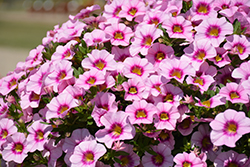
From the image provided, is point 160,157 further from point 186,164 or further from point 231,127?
point 231,127

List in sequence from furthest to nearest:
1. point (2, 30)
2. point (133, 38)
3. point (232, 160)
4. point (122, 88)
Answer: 1. point (2, 30)
2. point (133, 38)
3. point (122, 88)
4. point (232, 160)

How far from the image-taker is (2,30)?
44.8ft

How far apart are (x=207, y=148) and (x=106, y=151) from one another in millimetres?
440

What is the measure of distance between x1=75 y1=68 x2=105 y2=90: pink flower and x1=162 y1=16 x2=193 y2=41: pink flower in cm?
40

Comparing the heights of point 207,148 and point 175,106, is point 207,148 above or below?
→ below

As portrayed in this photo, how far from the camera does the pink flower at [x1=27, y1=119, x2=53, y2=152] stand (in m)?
1.51

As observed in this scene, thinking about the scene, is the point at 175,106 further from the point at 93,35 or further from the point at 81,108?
the point at 93,35

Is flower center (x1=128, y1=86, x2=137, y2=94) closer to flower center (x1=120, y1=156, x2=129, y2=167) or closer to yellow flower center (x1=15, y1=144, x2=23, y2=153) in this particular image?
flower center (x1=120, y1=156, x2=129, y2=167)

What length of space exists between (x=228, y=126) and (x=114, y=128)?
1.50 ft

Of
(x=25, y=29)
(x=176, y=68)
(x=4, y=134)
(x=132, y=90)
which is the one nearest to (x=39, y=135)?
(x=4, y=134)

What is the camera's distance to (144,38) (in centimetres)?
159

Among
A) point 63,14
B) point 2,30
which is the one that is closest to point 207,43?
point 2,30

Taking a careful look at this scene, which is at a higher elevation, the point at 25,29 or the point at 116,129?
the point at 116,129

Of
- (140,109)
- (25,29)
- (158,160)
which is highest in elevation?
(140,109)
